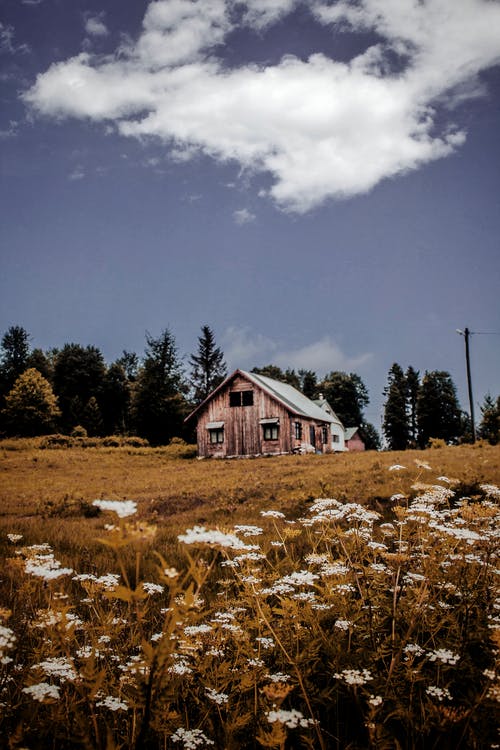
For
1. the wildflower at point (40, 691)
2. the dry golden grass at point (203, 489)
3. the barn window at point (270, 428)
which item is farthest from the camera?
the barn window at point (270, 428)

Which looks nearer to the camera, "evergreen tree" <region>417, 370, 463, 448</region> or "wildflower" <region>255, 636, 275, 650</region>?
"wildflower" <region>255, 636, 275, 650</region>

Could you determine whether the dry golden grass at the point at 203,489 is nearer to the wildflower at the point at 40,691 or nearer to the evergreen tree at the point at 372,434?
the wildflower at the point at 40,691

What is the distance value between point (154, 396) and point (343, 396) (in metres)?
46.0

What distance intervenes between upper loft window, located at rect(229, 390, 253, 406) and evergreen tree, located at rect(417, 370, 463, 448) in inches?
1899

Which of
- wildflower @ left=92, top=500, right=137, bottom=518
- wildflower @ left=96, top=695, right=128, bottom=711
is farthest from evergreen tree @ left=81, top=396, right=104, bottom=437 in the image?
wildflower @ left=92, top=500, right=137, bottom=518

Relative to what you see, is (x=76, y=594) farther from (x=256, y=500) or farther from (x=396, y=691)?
(x=256, y=500)

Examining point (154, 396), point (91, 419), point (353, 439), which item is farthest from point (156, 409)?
point (353, 439)

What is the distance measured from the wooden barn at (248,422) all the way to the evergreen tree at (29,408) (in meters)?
34.8

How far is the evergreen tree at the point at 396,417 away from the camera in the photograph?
84688mm

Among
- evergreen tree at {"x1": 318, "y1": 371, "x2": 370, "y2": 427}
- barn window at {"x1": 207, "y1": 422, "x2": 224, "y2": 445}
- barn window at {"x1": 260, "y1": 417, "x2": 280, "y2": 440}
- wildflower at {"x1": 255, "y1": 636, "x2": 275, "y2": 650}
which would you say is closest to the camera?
wildflower at {"x1": 255, "y1": 636, "x2": 275, "y2": 650}

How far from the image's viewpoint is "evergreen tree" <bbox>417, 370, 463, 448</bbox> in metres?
77.4

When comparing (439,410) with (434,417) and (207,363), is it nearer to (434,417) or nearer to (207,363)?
(434,417)

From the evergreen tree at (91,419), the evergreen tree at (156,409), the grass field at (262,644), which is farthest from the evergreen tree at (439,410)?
the grass field at (262,644)

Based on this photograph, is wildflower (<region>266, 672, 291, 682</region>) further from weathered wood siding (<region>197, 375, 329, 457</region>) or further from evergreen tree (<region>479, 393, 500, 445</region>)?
evergreen tree (<region>479, 393, 500, 445</region>)
